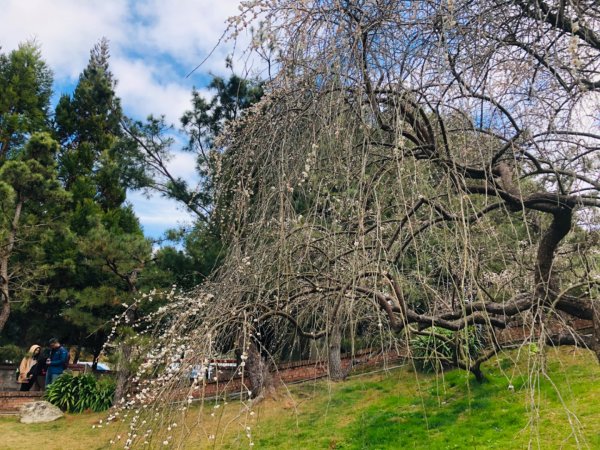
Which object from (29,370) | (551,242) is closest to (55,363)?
(29,370)

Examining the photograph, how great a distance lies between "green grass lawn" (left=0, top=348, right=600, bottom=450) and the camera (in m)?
4.40

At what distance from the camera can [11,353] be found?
10453 millimetres

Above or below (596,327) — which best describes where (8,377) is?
below

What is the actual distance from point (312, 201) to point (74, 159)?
1305 centimetres

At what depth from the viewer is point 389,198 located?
8.26 feet

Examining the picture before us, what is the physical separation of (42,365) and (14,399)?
1.04 m

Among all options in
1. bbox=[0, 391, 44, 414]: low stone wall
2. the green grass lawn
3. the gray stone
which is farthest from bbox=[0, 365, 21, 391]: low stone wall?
the green grass lawn

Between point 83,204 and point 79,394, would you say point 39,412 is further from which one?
point 83,204

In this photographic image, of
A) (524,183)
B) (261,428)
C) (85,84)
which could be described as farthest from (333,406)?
(85,84)

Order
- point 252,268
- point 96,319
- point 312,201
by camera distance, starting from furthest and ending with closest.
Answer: point 96,319
point 312,201
point 252,268

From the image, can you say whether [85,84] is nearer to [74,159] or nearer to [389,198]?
[74,159]

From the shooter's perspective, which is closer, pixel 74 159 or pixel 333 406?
pixel 333 406

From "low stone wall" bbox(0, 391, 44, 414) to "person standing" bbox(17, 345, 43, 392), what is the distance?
57 centimetres

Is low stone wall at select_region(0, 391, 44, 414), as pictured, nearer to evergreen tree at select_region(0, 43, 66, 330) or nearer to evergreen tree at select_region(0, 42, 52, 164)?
evergreen tree at select_region(0, 43, 66, 330)
